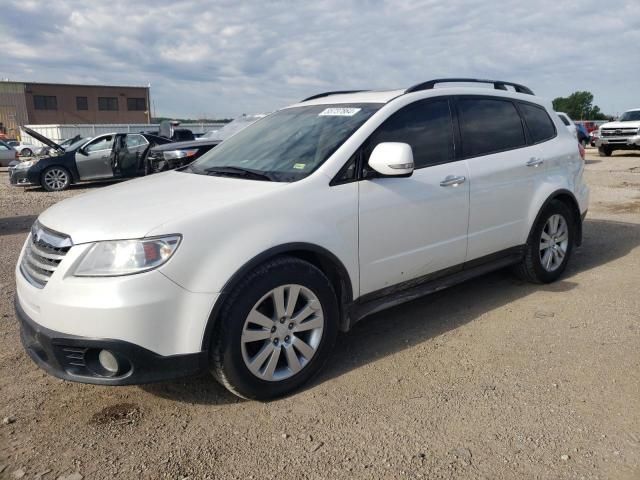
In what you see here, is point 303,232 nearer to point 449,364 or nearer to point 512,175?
point 449,364

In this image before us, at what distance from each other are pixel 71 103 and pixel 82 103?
109cm

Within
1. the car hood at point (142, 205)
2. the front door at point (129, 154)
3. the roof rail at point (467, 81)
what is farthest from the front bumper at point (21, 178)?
the roof rail at point (467, 81)

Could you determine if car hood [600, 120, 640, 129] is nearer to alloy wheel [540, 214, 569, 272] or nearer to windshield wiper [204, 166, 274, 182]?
alloy wheel [540, 214, 569, 272]

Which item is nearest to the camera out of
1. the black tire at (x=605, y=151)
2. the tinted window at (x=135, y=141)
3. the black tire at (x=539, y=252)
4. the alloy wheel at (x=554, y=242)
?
the black tire at (x=539, y=252)

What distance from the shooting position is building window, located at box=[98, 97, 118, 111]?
2393 inches

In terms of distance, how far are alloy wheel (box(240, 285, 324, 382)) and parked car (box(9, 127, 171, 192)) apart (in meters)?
11.8

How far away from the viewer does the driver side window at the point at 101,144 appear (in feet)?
45.5

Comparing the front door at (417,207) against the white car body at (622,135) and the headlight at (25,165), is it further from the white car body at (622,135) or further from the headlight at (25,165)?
the white car body at (622,135)

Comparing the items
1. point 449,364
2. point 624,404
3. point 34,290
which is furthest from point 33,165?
point 624,404

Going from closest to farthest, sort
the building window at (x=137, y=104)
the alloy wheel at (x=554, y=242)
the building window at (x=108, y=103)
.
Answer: the alloy wheel at (x=554, y=242)
the building window at (x=108, y=103)
the building window at (x=137, y=104)

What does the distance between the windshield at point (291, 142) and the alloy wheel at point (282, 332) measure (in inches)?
28.2

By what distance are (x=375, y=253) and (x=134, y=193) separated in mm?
1537

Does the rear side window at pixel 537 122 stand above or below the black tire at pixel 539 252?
above

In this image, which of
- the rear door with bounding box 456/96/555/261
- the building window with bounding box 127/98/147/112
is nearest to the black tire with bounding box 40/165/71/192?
the rear door with bounding box 456/96/555/261
